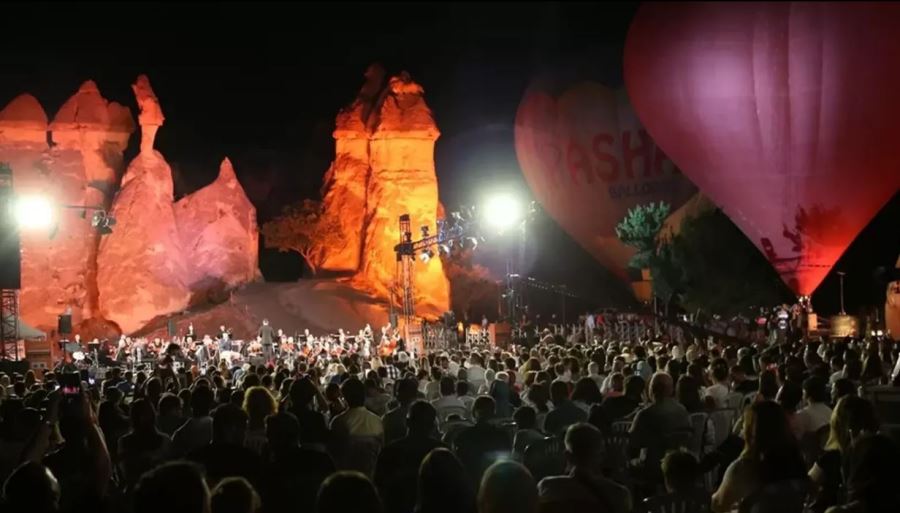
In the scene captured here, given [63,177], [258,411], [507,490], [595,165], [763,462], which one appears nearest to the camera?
[507,490]

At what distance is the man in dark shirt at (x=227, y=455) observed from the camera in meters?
6.54

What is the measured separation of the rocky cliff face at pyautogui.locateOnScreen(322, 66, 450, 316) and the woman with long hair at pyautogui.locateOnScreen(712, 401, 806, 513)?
48104 mm

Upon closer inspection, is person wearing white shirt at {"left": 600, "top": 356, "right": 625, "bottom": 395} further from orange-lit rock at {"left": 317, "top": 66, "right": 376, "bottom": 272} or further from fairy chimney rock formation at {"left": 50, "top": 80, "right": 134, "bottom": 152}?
orange-lit rock at {"left": 317, "top": 66, "right": 376, "bottom": 272}

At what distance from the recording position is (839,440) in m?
6.83

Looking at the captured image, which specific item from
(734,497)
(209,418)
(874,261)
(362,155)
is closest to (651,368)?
(209,418)

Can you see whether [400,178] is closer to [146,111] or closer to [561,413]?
[146,111]

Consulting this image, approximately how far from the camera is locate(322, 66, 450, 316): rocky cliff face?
55.2 m

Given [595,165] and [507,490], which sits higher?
[595,165]

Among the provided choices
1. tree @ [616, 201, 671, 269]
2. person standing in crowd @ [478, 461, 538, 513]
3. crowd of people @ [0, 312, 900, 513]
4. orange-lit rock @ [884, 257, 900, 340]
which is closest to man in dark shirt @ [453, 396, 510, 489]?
crowd of people @ [0, 312, 900, 513]

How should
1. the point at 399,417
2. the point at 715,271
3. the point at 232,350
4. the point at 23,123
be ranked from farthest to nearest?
the point at 23,123 < the point at 715,271 < the point at 232,350 < the point at 399,417

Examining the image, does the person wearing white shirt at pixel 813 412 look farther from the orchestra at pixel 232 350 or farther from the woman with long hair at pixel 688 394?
the orchestra at pixel 232 350

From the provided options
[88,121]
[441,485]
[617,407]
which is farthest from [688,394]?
[88,121]

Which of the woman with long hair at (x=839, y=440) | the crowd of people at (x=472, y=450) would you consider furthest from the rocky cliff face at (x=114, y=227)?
the woman with long hair at (x=839, y=440)

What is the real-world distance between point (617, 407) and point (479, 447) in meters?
1.84
